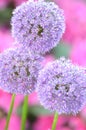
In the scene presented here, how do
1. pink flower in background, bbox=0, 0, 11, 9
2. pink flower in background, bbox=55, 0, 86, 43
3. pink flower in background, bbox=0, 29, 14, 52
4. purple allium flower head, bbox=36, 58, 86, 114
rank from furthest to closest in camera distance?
pink flower in background, bbox=0, 0, 11, 9 → pink flower in background, bbox=55, 0, 86, 43 → pink flower in background, bbox=0, 29, 14, 52 → purple allium flower head, bbox=36, 58, 86, 114

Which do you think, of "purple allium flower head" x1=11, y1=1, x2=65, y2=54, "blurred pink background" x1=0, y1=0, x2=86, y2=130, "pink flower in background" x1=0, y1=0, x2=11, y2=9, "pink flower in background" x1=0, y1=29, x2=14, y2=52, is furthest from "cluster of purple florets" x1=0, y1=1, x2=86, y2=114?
"pink flower in background" x1=0, y1=0, x2=11, y2=9

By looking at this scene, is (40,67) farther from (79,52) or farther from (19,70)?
(79,52)

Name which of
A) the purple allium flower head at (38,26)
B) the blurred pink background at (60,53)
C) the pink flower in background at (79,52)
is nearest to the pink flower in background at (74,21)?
the blurred pink background at (60,53)

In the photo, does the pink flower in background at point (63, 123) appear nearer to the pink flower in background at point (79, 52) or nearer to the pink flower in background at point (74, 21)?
the pink flower in background at point (79, 52)

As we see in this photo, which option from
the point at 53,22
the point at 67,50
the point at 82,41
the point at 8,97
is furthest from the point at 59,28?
the point at 67,50

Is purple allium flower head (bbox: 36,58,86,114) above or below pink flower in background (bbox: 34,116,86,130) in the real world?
below

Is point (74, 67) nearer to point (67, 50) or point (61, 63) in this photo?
point (61, 63)

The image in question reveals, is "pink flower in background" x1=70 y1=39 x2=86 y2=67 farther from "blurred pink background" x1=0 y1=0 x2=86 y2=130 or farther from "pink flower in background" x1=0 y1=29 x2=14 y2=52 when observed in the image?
"pink flower in background" x1=0 y1=29 x2=14 y2=52
